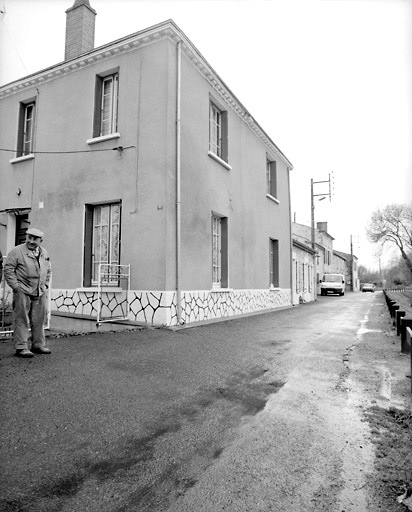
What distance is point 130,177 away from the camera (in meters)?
9.32

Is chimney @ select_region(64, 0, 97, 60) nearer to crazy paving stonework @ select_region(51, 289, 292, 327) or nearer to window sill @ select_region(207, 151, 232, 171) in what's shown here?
window sill @ select_region(207, 151, 232, 171)

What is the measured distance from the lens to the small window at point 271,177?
1756 cm

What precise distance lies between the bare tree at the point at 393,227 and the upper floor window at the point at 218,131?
42.9m

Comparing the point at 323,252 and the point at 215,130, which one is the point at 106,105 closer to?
the point at 215,130

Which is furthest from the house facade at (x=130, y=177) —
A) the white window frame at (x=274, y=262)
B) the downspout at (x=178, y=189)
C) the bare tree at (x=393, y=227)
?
the bare tree at (x=393, y=227)

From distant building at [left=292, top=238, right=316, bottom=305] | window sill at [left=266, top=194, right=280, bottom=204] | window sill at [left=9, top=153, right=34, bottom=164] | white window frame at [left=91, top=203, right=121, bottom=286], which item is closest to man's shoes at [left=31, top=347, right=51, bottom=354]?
white window frame at [left=91, top=203, right=121, bottom=286]

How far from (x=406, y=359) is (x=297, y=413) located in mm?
3329

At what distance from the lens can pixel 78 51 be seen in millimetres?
11336

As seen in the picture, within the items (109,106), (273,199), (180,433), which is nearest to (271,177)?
(273,199)

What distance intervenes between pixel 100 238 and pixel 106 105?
3834 millimetres

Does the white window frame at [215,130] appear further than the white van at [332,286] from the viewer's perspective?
No

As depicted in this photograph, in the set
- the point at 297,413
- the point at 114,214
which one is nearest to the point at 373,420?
the point at 297,413

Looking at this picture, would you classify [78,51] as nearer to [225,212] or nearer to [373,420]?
[225,212]

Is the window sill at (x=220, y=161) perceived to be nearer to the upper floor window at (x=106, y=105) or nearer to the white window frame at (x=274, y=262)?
the upper floor window at (x=106, y=105)
